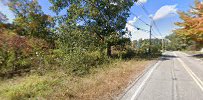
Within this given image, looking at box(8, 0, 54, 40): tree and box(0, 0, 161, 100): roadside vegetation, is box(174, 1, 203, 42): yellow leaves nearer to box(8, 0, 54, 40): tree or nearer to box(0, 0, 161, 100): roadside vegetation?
box(0, 0, 161, 100): roadside vegetation

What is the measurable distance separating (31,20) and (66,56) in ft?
74.7

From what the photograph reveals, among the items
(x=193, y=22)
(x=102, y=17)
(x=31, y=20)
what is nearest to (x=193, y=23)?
(x=193, y=22)

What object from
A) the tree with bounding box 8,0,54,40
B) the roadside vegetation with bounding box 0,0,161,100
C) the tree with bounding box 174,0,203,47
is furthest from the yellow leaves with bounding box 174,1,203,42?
the tree with bounding box 8,0,54,40

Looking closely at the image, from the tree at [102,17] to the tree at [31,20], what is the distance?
18.3 feet

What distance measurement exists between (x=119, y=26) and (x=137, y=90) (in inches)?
879

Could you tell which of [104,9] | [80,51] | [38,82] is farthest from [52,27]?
[38,82]

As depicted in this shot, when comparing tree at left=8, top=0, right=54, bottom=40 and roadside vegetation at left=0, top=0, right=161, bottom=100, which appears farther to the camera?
Answer: tree at left=8, top=0, right=54, bottom=40

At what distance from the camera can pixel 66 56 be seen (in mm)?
17391

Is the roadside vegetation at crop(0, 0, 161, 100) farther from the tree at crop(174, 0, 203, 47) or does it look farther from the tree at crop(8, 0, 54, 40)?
the tree at crop(174, 0, 203, 47)

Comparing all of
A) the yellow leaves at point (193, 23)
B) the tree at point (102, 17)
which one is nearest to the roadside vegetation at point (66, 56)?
the tree at point (102, 17)

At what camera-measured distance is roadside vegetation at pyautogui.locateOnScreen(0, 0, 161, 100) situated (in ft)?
37.5

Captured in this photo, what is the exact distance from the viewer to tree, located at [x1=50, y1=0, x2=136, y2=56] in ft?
106

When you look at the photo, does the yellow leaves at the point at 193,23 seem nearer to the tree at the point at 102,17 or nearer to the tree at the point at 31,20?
the tree at the point at 102,17

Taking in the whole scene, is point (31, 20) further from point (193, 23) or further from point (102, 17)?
point (193, 23)
